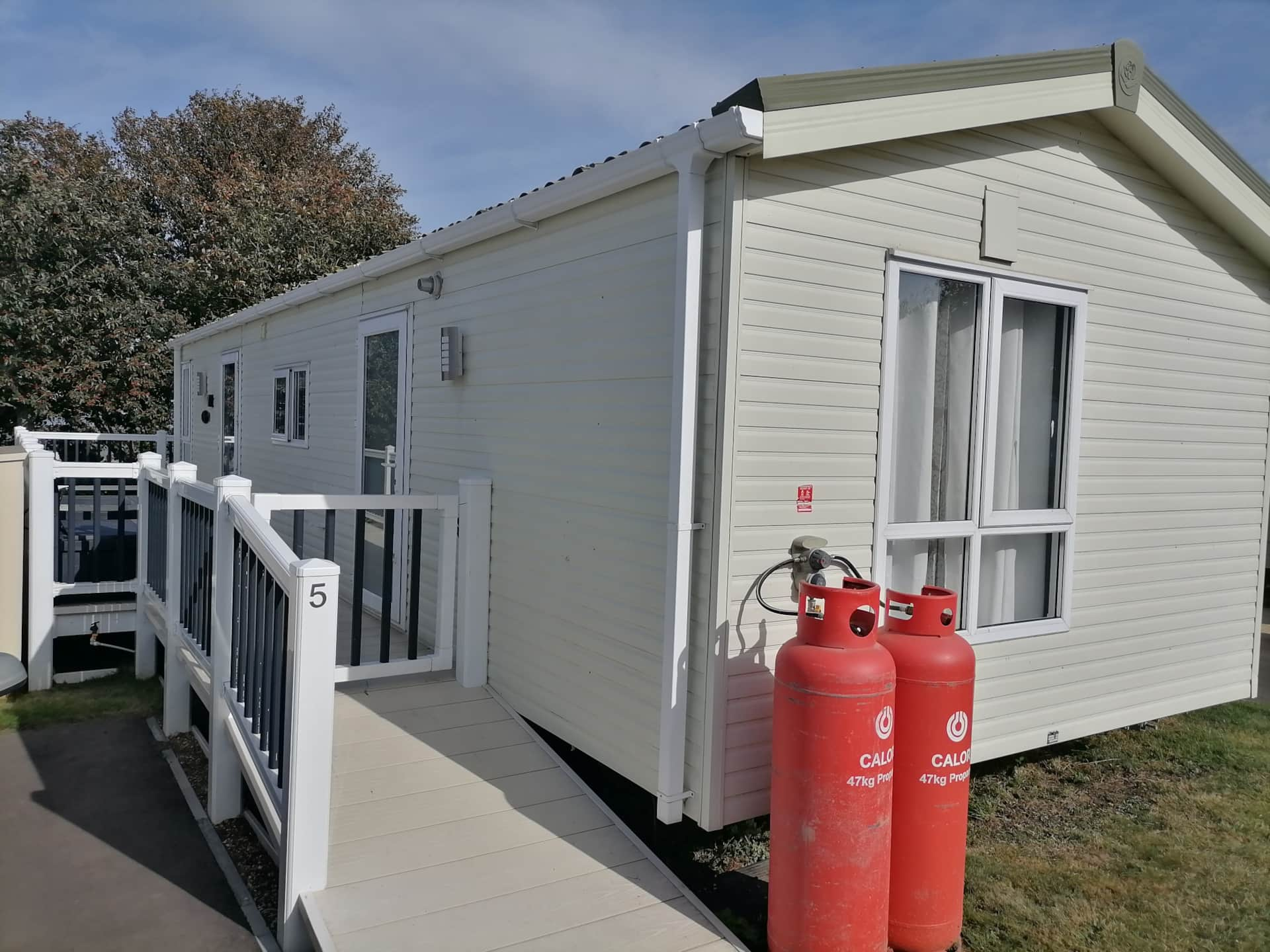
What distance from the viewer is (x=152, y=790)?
4.30 m

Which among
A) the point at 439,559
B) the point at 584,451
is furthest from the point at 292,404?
the point at 584,451

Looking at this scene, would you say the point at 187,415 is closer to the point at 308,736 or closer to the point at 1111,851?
the point at 308,736

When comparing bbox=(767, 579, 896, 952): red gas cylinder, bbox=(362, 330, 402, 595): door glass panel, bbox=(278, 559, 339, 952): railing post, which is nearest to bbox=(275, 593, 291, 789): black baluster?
bbox=(278, 559, 339, 952): railing post

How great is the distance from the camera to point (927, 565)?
384 centimetres

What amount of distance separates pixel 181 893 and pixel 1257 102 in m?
11.1

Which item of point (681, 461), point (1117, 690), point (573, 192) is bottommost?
point (1117, 690)

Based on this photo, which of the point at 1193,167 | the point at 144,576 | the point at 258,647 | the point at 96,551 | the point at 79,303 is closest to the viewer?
the point at 258,647

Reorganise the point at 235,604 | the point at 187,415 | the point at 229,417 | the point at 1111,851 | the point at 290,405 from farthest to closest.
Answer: the point at 187,415 → the point at 229,417 → the point at 290,405 → the point at 1111,851 → the point at 235,604

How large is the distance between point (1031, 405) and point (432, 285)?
3243mm

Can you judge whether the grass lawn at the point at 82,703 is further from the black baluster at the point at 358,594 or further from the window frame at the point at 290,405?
the window frame at the point at 290,405

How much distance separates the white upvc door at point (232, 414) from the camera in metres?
9.55

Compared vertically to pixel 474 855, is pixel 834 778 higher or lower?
higher

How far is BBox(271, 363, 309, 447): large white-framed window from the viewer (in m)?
7.48

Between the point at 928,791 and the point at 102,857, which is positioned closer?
the point at 928,791
